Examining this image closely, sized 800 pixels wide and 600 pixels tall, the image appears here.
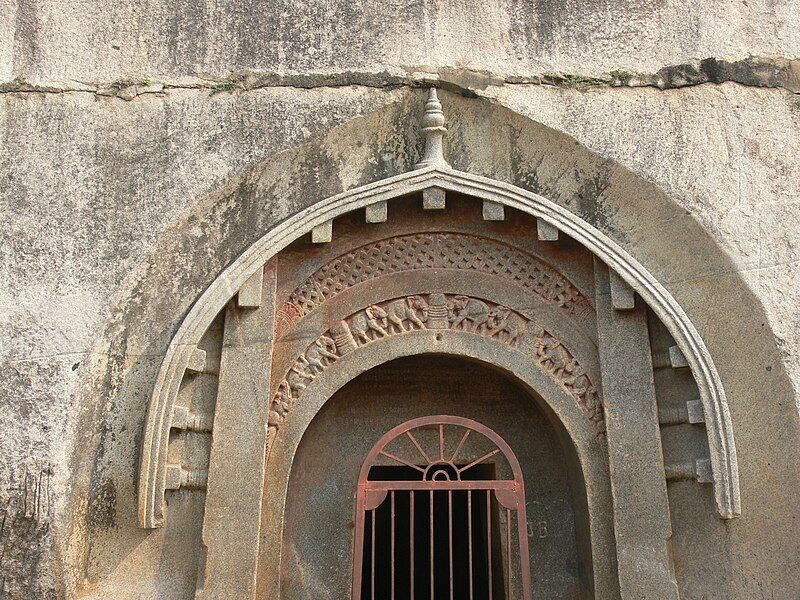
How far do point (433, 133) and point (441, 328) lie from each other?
43.6 inches

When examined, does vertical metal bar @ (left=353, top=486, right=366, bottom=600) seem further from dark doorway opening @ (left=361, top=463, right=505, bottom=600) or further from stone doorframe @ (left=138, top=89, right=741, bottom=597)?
dark doorway opening @ (left=361, top=463, right=505, bottom=600)

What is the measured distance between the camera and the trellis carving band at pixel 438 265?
4.59 m

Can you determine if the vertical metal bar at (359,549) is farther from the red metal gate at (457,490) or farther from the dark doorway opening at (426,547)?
the dark doorway opening at (426,547)

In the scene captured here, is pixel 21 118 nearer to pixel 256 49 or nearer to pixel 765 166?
pixel 256 49

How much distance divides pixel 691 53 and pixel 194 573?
156 inches

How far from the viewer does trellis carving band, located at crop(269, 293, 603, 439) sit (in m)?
4.46

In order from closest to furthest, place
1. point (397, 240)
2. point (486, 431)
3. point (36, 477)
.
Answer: point (36, 477)
point (486, 431)
point (397, 240)

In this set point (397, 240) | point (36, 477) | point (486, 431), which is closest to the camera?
point (36, 477)

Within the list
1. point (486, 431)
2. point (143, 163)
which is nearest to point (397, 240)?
point (486, 431)

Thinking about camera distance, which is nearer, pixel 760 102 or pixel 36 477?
pixel 36 477

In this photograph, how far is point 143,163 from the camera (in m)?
4.46

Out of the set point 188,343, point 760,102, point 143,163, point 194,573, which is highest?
point 760,102

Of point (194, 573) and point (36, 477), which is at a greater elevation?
point (36, 477)

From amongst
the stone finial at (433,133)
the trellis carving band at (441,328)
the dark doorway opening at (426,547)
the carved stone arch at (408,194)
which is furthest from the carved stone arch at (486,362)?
the dark doorway opening at (426,547)
